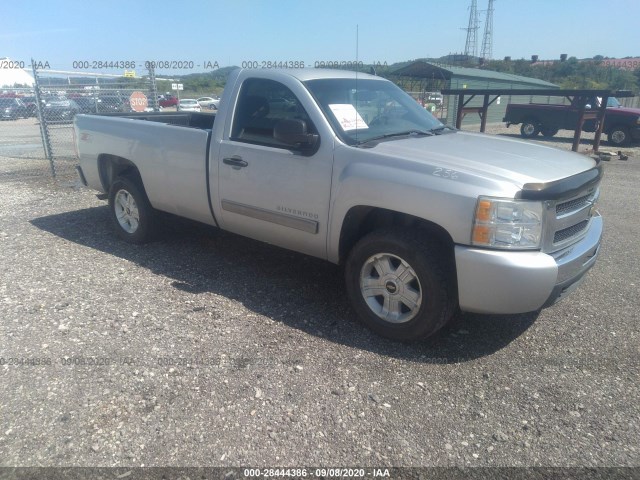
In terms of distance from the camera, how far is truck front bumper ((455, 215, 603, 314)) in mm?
3176

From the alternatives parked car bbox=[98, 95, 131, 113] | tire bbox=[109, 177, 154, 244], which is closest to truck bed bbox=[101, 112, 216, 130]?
tire bbox=[109, 177, 154, 244]

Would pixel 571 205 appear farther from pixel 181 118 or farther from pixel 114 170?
pixel 181 118

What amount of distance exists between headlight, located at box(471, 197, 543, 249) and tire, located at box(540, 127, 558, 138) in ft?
61.0

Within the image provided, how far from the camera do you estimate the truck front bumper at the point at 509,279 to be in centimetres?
318

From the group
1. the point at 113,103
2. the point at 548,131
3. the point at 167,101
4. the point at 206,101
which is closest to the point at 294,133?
the point at 113,103

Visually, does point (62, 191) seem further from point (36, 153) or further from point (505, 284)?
point (505, 284)

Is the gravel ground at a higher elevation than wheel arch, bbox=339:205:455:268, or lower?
lower

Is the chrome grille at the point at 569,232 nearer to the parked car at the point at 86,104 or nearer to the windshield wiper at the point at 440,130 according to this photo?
the windshield wiper at the point at 440,130

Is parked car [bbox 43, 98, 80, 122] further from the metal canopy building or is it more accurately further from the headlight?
the headlight

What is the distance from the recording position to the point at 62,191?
8.95m

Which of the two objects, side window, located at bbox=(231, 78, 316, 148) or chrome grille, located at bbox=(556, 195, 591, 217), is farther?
side window, located at bbox=(231, 78, 316, 148)

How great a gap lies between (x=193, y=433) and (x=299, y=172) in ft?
6.89

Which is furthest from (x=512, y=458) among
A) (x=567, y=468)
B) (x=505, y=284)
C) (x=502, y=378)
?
(x=505, y=284)

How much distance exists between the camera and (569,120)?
19.2 m
